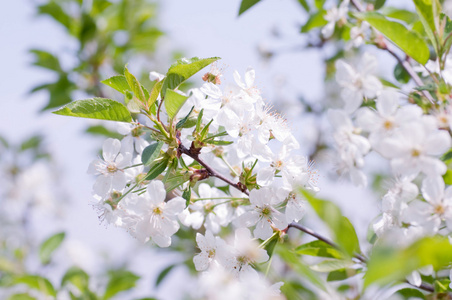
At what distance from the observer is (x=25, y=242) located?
4.01 meters

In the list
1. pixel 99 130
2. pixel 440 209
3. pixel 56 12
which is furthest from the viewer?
pixel 56 12

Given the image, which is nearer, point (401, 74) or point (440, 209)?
point (440, 209)

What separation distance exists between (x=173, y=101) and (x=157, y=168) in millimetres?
216

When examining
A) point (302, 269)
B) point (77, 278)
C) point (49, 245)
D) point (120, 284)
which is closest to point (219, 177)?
point (302, 269)

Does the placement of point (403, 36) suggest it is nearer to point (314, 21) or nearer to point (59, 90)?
point (314, 21)

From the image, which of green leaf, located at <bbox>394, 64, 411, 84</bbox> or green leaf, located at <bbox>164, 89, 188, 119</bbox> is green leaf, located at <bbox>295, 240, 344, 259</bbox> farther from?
green leaf, located at <bbox>394, 64, 411, 84</bbox>

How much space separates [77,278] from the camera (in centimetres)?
263

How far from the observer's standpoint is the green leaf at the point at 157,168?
127 cm

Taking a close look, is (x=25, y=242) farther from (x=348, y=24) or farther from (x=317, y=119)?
(x=348, y=24)

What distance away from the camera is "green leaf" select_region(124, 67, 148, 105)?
4.13 ft

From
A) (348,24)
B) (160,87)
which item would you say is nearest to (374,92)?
(160,87)

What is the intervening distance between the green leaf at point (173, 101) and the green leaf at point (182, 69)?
0.10 meters

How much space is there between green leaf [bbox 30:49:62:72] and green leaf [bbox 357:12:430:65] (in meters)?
2.53

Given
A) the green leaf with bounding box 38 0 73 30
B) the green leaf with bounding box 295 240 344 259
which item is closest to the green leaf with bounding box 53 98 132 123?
the green leaf with bounding box 295 240 344 259
